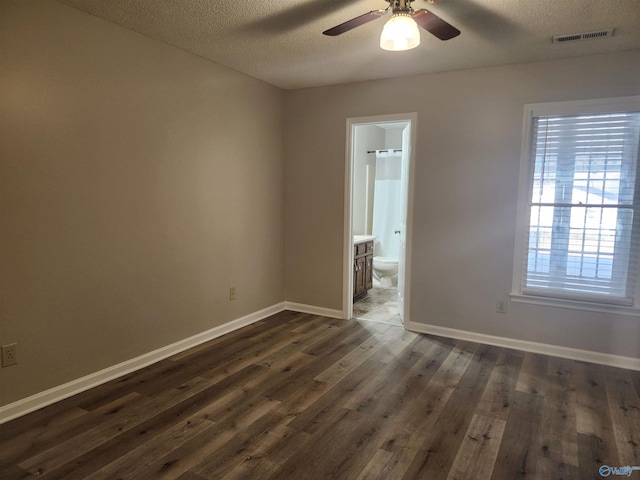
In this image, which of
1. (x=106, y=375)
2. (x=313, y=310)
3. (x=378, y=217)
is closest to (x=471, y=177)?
(x=313, y=310)

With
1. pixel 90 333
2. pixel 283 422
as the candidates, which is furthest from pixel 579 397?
pixel 90 333

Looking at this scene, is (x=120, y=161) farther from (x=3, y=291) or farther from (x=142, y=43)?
(x=3, y=291)

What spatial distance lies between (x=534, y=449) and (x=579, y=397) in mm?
862

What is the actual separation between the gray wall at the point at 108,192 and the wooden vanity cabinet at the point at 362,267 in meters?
1.47

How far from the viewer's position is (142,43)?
3010 millimetres

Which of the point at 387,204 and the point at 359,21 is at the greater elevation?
the point at 359,21

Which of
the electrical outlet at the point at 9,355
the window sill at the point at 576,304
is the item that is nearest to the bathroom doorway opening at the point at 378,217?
the window sill at the point at 576,304

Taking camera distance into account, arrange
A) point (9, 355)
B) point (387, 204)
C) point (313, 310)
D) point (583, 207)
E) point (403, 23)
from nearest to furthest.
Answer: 1. point (403, 23)
2. point (9, 355)
3. point (583, 207)
4. point (313, 310)
5. point (387, 204)

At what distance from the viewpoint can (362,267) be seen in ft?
17.0

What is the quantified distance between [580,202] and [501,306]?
1100 mm

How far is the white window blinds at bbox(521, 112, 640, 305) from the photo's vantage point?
10.6 ft

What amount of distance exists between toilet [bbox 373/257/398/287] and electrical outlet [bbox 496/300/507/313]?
2.22 meters

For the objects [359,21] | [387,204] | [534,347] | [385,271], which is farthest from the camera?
[387,204]

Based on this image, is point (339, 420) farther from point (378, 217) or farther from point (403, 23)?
point (378, 217)
